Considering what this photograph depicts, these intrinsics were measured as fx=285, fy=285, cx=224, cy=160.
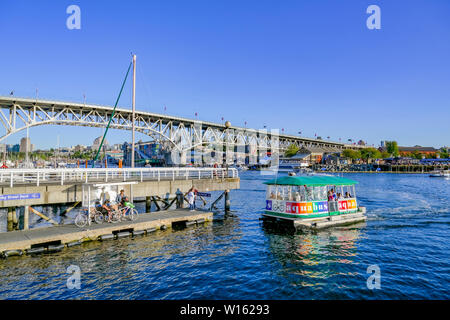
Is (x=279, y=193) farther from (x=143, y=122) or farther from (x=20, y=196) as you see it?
(x=143, y=122)

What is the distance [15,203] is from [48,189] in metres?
1.84

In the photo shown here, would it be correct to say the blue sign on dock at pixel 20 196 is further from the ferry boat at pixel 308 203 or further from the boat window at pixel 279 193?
the boat window at pixel 279 193

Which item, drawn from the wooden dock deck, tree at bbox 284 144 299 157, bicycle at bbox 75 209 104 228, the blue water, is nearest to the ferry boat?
the blue water

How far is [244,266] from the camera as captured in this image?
14242 millimetres

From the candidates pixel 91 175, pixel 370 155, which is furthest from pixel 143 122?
pixel 370 155

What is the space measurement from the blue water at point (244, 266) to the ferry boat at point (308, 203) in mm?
1124

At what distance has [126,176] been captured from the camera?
2459 centimetres

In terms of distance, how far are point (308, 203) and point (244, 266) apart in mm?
9125

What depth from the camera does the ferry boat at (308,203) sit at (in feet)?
69.3

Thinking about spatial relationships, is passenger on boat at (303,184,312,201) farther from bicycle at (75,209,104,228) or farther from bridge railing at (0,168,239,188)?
bicycle at (75,209,104,228)

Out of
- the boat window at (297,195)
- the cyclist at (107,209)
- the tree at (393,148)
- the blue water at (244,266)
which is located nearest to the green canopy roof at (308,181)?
the boat window at (297,195)

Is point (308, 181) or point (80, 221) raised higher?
point (308, 181)
